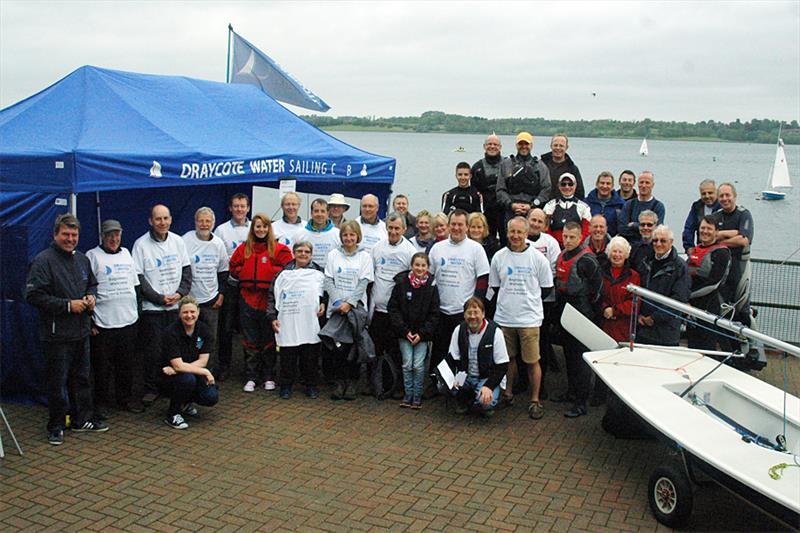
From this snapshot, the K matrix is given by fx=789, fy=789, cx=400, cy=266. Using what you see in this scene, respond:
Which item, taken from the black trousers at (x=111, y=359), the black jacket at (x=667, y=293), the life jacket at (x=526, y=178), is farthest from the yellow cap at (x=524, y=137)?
the black trousers at (x=111, y=359)

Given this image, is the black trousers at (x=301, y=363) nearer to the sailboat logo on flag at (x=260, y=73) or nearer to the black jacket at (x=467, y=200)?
the black jacket at (x=467, y=200)

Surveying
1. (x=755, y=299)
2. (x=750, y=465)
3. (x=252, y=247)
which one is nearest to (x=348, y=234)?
(x=252, y=247)

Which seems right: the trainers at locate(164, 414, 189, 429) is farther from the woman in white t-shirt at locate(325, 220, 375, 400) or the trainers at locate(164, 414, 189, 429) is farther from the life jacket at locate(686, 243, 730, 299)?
the life jacket at locate(686, 243, 730, 299)

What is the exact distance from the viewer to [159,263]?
709 cm

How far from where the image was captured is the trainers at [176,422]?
6719 mm

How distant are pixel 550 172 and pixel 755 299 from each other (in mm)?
3436

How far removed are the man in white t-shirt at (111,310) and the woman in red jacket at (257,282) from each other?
1174 millimetres

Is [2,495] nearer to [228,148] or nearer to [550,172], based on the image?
[228,148]

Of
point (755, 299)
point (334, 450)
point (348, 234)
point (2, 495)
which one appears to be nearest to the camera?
point (2, 495)

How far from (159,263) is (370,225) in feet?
7.69

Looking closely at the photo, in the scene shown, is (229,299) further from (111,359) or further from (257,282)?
(111,359)

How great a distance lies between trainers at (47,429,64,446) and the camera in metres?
6.25

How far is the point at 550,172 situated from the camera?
30.3 ft

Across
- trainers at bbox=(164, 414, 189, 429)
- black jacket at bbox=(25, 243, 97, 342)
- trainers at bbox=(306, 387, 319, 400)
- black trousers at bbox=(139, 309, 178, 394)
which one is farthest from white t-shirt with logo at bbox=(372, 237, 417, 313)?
black jacket at bbox=(25, 243, 97, 342)
